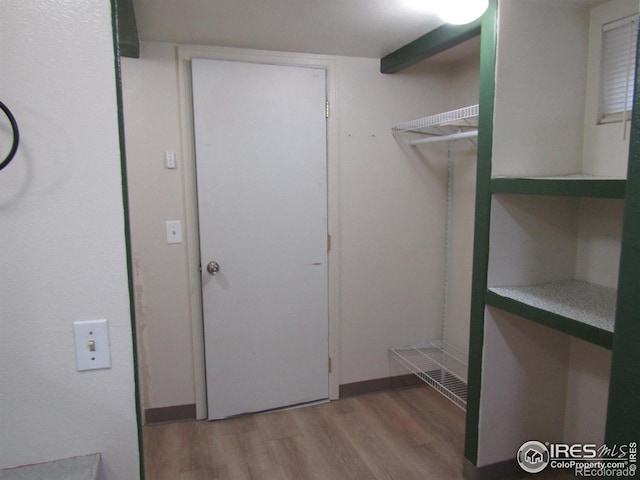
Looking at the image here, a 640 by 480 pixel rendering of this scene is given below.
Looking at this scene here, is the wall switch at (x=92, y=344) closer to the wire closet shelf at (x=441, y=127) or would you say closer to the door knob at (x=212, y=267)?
the door knob at (x=212, y=267)

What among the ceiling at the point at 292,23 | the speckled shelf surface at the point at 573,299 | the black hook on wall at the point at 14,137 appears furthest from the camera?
the ceiling at the point at 292,23

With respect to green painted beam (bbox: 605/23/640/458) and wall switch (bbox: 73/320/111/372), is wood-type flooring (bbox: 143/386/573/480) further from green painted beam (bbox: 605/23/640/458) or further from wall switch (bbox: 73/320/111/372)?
wall switch (bbox: 73/320/111/372)

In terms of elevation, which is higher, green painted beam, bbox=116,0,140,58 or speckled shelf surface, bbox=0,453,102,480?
green painted beam, bbox=116,0,140,58

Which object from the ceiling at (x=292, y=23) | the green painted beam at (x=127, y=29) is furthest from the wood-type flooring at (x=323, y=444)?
the ceiling at (x=292, y=23)

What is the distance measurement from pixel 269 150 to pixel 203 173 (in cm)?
41

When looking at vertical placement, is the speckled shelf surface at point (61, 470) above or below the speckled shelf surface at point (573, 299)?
below

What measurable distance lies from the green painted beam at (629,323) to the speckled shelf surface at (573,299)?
409 mm

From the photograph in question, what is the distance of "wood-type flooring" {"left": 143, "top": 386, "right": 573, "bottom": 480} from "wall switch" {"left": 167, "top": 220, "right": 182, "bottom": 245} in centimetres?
111

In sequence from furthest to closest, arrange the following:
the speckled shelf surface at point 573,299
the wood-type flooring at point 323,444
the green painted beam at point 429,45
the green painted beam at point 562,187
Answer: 1. the wood-type flooring at point 323,444
2. the green painted beam at point 429,45
3. the speckled shelf surface at point 573,299
4. the green painted beam at point 562,187

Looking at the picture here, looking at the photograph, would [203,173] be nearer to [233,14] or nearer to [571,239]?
Answer: [233,14]

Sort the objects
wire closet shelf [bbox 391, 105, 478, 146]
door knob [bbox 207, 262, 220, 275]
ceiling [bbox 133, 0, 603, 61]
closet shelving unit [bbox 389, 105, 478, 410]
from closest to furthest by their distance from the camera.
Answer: ceiling [bbox 133, 0, 603, 61]
wire closet shelf [bbox 391, 105, 478, 146]
door knob [bbox 207, 262, 220, 275]
closet shelving unit [bbox 389, 105, 478, 410]

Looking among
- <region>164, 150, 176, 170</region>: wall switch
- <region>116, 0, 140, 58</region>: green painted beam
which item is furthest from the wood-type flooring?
<region>116, 0, 140, 58</region>: green painted beam

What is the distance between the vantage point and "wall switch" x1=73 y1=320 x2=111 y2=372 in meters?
0.95

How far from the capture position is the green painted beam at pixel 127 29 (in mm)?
1819
